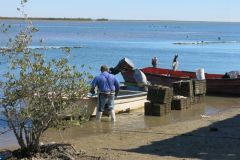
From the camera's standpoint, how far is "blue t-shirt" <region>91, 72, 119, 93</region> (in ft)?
48.0

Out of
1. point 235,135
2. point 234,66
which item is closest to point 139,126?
point 235,135

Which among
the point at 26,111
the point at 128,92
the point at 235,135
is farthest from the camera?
the point at 128,92

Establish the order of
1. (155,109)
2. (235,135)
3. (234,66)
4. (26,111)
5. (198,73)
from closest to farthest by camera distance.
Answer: (26,111)
(235,135)
(155,109)
(198,73)
(234,66)

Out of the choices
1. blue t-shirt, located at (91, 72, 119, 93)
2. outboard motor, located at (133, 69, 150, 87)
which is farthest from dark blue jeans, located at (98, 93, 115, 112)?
outboard motor, located at (133, 69, 150, 87)

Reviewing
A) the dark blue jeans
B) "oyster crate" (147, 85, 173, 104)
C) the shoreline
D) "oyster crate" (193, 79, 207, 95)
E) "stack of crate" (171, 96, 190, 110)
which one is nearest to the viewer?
the shoreline

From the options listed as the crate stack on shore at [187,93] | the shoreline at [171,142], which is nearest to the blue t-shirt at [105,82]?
the shoreline at [171,142]

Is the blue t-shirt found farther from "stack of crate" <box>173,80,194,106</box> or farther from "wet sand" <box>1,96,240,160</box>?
"stack of crate" <box>173,80,194,106</box>

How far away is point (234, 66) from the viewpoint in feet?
146

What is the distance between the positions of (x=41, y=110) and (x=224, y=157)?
3488mm

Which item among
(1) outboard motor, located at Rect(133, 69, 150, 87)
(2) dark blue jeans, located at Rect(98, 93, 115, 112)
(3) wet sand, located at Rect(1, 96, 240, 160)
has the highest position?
(1) outboard motor, located at Rect(133, 69, 150, 87)

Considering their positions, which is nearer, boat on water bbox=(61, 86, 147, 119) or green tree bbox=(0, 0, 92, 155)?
green tree bbox=(0, 0, 92, 155)

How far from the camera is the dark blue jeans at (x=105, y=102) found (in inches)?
593

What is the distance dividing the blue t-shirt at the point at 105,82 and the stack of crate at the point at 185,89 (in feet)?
17.6

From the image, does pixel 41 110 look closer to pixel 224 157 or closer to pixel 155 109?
pixel 224 157
